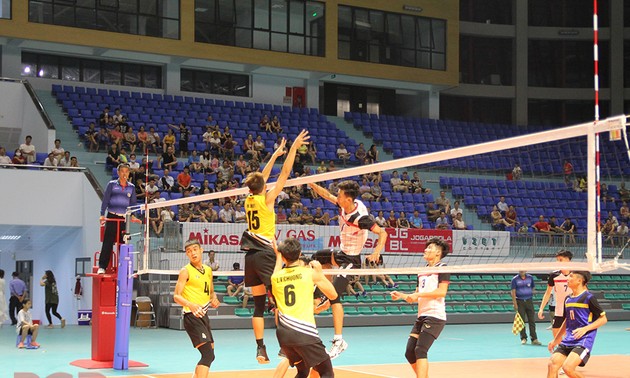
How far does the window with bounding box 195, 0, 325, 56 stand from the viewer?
35.6 m

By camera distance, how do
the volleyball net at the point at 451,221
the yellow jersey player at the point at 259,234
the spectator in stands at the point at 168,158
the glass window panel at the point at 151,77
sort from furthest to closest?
1. the glass window panel at the point at 151,77
2. the spectator in stands at the point at 168,158
3. the volleyball net at the point at 451,221
4. the yellow jersey player at the point at 259,234

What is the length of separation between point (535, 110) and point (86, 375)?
1519 inches

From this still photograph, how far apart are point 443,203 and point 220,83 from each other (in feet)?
55.6

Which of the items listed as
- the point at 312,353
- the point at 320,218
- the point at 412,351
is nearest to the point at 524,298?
the point at 320,218

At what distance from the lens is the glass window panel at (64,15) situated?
3250 cm

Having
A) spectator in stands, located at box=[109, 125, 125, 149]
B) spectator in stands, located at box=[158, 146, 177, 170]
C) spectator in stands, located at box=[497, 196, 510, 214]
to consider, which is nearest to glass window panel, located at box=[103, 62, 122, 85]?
spectator in stands, located at box=[109, 125, 125, 149]

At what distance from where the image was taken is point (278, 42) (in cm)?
3703

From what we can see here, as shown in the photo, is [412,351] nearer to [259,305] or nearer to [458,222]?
[259,305]

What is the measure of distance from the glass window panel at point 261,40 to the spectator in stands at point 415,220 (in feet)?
44.4

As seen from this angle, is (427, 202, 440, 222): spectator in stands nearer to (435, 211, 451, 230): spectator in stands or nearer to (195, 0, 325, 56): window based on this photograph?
(435, 211, 451, 230): spectator in stands

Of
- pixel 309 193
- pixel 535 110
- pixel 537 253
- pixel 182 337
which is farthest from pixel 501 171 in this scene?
pixel 535 110

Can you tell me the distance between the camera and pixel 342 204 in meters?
11.3

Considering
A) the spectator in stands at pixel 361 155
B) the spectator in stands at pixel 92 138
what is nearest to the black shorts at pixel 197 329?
the spectator in stands at pixel 92 138

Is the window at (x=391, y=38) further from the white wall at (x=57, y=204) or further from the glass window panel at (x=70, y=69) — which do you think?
the white wall at (x=57, y=204)
